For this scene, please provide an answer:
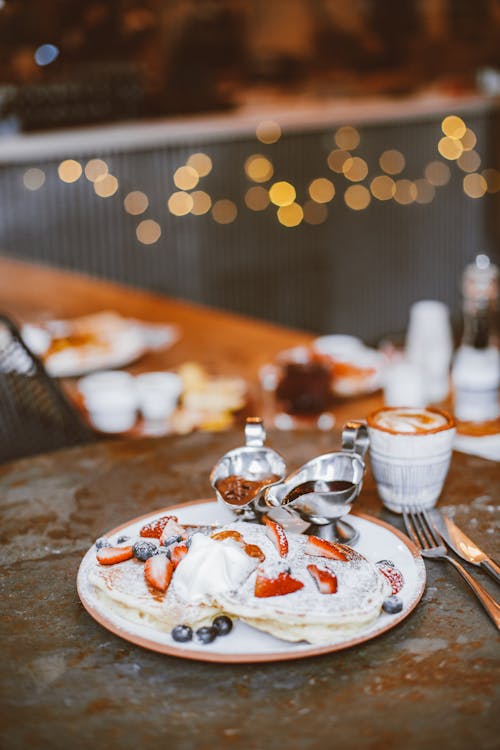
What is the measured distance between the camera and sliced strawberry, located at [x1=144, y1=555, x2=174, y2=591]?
108 cm

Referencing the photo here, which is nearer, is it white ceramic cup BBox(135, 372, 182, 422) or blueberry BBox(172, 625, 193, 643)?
blueberry BBox(172, 625, 193, 643)

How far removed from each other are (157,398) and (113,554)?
1.34 metres

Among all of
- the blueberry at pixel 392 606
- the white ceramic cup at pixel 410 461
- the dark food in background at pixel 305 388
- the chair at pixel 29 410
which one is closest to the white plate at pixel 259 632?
the blueberry at pixel 392 606

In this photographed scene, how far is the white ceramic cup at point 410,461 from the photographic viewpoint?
1.40 metres

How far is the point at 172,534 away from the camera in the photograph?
117 centimetres

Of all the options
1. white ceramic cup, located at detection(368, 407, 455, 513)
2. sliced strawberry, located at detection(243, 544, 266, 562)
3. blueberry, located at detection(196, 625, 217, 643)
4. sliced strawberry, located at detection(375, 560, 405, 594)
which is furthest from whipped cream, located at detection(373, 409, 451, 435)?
blueberry, located at detection(196, 625, 217, 643)

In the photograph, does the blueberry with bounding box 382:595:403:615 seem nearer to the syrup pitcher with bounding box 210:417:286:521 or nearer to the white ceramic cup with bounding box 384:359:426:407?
the syrup pitcher with bounding box 210:417:286:521

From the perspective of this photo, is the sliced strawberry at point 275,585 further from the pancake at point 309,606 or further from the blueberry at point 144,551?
the blueberry at point 144,551

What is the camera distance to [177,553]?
111cm

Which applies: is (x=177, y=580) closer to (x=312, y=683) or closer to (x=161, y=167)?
(x=312, y=683)

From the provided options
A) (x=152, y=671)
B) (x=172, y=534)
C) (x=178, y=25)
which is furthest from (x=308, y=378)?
(x=178, y=25)

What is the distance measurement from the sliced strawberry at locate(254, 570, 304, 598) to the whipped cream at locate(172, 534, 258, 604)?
3 cm

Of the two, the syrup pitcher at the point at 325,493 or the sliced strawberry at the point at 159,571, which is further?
the syrup pitcher at the point at 325,493

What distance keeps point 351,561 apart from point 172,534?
0.22m
